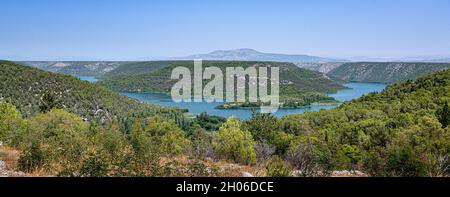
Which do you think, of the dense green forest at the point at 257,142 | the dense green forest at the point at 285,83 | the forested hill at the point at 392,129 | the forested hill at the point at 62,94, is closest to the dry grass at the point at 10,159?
the dense green forest at the point at 257,142

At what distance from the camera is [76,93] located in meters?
81.2

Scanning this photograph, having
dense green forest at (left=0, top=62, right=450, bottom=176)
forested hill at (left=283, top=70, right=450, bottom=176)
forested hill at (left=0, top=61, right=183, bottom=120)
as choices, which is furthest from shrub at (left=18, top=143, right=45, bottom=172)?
forested hill at (left=0, top=61, right=183, bottom=120)

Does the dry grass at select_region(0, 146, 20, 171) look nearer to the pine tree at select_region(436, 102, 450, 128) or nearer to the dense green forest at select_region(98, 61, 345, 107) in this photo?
the pine tree at select_region(436, 102, 450, 128)

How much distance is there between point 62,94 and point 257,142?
234 feet

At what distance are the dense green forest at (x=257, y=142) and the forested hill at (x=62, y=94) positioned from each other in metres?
2.61

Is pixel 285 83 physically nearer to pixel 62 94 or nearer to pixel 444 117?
pixel 62 94

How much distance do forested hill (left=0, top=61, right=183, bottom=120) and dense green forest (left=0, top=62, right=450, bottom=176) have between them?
8.56 ft

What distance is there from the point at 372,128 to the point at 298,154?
33.7 meters

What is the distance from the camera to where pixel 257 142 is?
17.6 m

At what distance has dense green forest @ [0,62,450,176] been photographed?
550 cm

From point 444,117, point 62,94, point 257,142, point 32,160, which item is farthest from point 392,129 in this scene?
point 62,94
